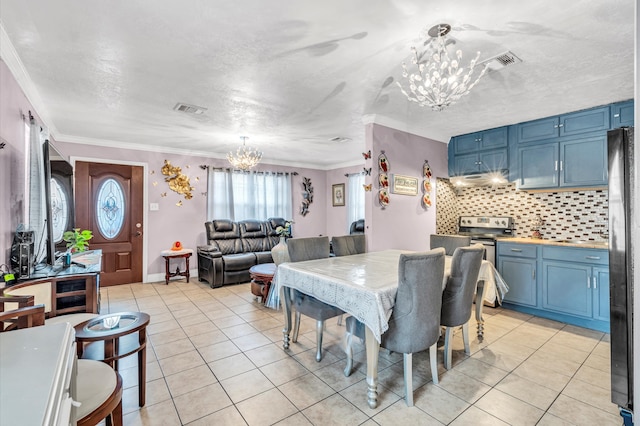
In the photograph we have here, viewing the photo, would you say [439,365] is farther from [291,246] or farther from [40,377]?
[40,377]

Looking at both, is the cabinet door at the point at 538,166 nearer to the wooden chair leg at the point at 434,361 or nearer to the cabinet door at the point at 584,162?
the cabinet door at the point at 584,162

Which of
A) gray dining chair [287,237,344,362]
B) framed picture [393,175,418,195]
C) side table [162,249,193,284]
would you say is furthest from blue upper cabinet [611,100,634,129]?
side table [162,249,193,284]

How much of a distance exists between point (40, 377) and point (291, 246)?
218cm

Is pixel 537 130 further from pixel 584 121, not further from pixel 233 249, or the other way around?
pixel 233 249

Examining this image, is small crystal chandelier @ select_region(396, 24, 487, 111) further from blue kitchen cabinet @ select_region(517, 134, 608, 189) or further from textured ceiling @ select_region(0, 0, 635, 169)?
blue kitchen cabinet @ select_region(517, 134, 608, 189)

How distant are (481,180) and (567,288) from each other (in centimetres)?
169

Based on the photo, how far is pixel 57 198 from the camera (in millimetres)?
3395

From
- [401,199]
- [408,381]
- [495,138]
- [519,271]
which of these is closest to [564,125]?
[495,138]

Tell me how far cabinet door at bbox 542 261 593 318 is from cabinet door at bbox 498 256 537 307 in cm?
11

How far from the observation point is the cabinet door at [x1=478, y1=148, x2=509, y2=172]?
402cm

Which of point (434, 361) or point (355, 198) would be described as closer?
point (434, 361)

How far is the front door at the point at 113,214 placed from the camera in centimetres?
479

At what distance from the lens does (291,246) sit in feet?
9.42

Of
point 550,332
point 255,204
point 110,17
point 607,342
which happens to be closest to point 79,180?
point 255,204
